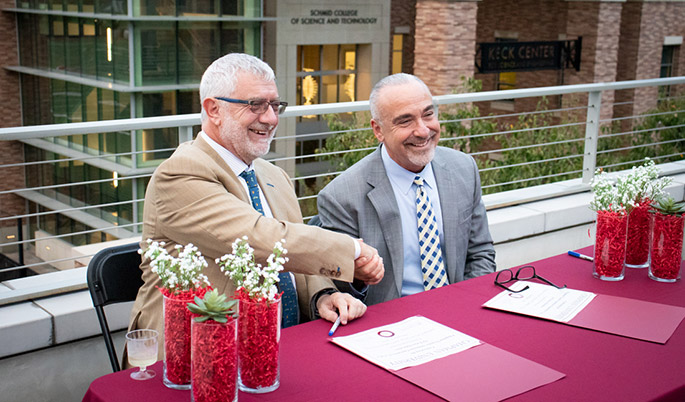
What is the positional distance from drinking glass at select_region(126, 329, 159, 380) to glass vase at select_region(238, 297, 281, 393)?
0.79ft

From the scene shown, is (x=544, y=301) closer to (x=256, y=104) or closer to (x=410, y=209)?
(x=410, y=209)

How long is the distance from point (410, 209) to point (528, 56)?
18101 mm

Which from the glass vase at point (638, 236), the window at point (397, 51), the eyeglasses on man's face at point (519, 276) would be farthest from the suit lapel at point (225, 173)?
the window at point (397, 51)

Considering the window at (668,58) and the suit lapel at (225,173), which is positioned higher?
the window at (668,58)

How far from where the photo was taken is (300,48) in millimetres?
21141

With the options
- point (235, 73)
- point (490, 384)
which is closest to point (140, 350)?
point (490, 384)

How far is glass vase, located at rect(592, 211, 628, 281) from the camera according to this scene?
2.80m

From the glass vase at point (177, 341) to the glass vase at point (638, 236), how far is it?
5.85 ft

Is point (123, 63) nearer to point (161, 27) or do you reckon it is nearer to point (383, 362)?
point (161, 27)

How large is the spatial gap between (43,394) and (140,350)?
5.19 ft

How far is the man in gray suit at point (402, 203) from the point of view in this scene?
10.1 ft

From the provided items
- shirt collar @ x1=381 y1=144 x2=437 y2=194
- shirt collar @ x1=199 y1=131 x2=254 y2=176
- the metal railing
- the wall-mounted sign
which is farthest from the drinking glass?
the wall-mounted sign

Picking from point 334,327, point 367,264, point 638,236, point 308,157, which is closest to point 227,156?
point 367,264

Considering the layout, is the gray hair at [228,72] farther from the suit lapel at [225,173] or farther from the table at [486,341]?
the table at [486,341]
